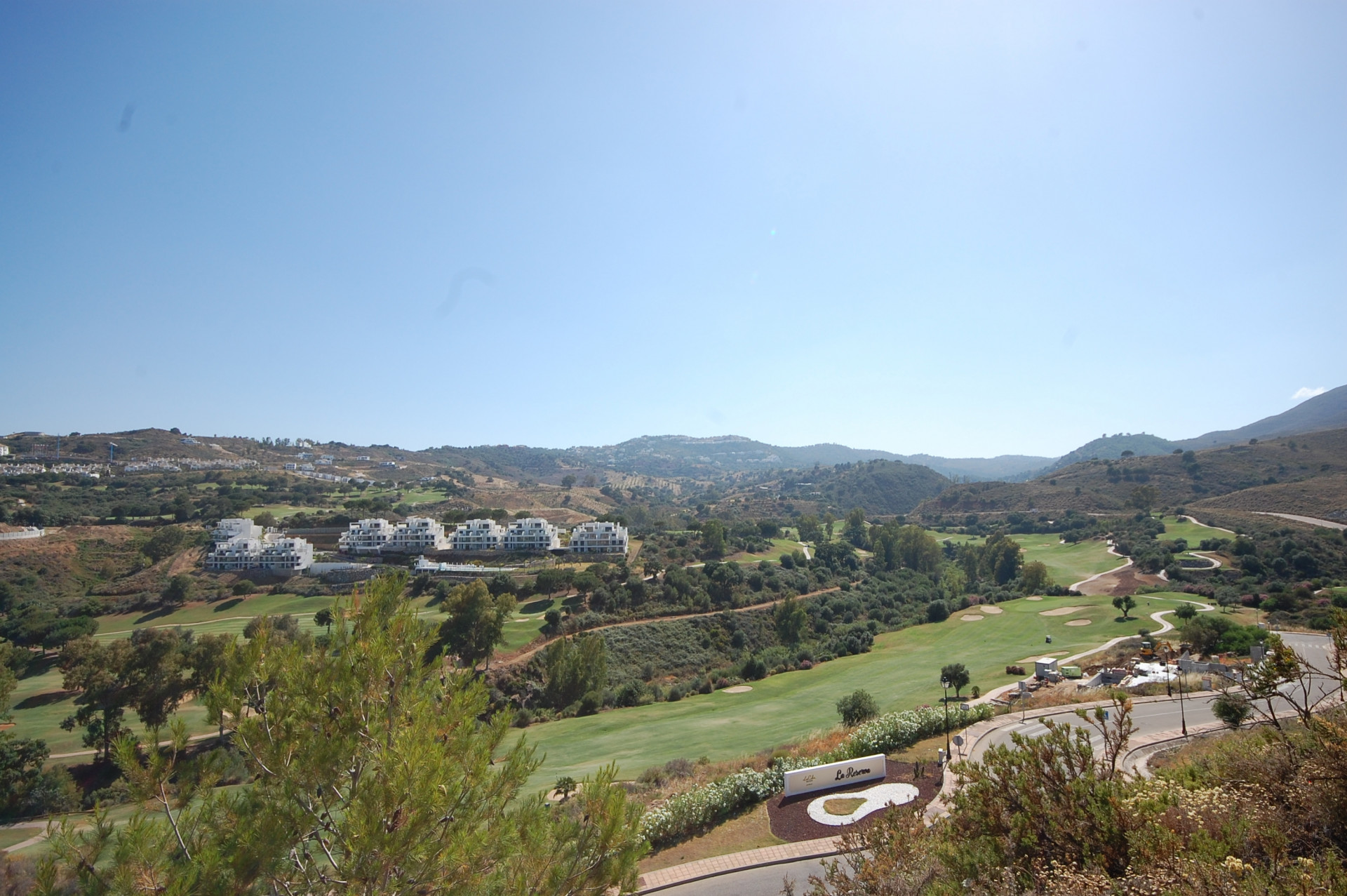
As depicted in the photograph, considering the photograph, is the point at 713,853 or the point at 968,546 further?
the point at 968,546

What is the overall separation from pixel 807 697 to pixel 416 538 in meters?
49.1

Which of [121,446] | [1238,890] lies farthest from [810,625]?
[121,446]

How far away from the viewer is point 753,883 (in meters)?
11.0

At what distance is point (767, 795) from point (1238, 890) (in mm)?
12065

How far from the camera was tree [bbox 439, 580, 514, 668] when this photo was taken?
34.7 metres

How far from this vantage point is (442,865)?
16.6 feet

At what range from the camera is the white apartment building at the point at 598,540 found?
64537mm

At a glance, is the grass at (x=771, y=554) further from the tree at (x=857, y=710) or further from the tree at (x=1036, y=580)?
the tree at (x=857, y=710)

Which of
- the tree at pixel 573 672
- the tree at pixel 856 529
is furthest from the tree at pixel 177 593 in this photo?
the tree at pixel 856 529

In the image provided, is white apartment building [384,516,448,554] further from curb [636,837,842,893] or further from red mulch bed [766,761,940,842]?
curb [636,837,842,893]

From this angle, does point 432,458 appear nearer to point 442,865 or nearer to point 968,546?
point 968,546

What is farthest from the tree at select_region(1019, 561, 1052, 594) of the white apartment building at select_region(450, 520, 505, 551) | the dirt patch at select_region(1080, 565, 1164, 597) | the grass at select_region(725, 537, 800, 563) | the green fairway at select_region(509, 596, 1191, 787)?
the white apartment building at select_region(450, 520, 505, 551)

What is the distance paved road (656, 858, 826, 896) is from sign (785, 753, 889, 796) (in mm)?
3046

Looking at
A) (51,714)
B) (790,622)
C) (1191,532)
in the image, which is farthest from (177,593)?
(1191,532)
